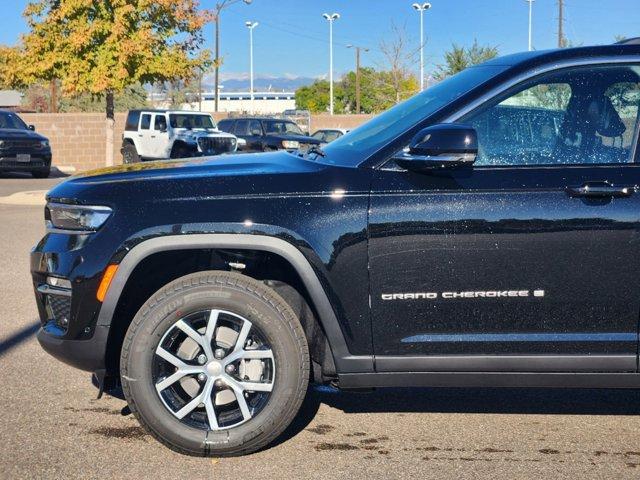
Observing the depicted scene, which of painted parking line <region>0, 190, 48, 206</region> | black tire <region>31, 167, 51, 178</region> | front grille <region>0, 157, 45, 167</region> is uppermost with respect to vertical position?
front grille <region>0, 157, 45, 167</region>

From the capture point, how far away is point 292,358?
419 centimetres

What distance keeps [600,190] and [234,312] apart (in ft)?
5.59

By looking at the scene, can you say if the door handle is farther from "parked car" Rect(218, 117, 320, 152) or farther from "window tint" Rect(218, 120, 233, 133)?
"window tint" Rect(218, 120, 233, 133)

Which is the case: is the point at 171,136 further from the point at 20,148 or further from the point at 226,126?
the point at 20,148

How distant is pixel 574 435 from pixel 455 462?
76cm

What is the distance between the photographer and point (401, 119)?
4.61 meters

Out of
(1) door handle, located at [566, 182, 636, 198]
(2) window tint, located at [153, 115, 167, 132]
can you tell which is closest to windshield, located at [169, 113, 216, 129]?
(2) window tint, located at [153, 115, 167, 132]

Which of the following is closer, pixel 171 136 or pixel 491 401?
pixel 491 401

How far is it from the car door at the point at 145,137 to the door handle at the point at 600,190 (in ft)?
83.4

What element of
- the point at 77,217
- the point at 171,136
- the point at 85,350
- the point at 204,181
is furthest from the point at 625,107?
the point at 171,136

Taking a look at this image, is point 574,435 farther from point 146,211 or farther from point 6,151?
point 6,151

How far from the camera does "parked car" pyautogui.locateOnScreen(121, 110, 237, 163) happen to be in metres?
26.1

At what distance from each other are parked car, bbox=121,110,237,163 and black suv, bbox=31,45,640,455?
2158 cm

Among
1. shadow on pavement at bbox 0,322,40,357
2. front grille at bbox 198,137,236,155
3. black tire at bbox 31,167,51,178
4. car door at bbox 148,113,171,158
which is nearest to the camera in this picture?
shadow on pavement at bbox 0,322,40,357
